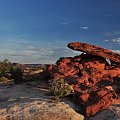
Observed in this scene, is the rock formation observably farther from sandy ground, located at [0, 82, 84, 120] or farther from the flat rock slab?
sandy ground, located at [0, 82, 84, 120]

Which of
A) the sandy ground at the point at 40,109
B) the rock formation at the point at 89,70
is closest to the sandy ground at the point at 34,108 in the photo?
the sandy ground at the point at 40,109

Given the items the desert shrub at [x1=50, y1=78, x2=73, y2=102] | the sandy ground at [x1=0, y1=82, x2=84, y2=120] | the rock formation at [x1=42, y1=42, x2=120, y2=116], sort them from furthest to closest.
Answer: the rock formation at [x1=42, y1=42, x2=120, y2=116] < the desert shrub at [x1=50, y1=78, x2=73, y2=102] < the sandy ground at [x1=0, y1=82, x2=84, y2=120]

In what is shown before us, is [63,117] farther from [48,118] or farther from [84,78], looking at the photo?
[84,78]

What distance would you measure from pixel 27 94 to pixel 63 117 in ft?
21.0

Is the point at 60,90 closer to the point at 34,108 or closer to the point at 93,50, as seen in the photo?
the point at 34,108

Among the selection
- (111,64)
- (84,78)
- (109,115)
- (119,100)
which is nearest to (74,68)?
(84,78)

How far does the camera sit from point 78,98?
25188mm

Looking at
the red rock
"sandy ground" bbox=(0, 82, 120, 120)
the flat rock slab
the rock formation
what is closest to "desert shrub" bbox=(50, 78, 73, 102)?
"sandy ground" bbox=(0, 82, 120, 120)

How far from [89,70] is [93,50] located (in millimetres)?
2445

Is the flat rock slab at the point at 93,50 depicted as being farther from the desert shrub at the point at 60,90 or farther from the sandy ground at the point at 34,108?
the sandy ground at the point at 34,108

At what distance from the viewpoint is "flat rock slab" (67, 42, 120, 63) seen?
110 feet

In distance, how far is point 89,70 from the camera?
3238 centimetres

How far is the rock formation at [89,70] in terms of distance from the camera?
27.7m

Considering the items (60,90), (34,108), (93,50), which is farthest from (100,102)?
(93,50)
